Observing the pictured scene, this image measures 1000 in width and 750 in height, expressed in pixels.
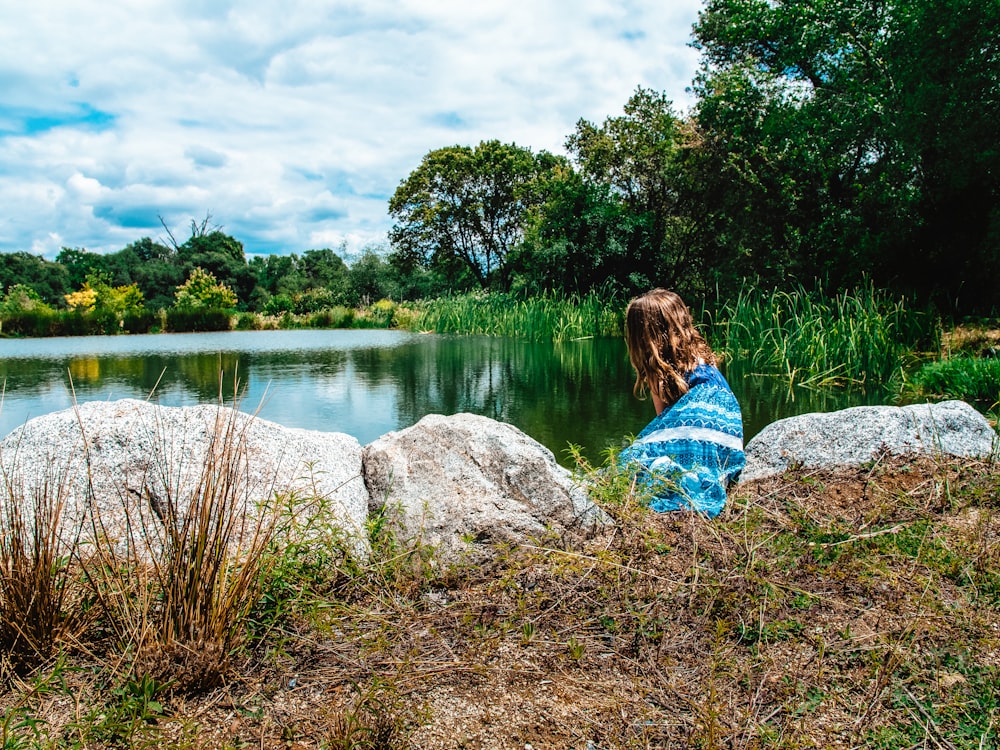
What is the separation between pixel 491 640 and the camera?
1809 mm

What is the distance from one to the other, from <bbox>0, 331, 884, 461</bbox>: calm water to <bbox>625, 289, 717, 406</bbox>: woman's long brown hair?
106 centimetres

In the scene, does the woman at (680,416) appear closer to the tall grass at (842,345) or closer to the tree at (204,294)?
the tall grass at (842,345)

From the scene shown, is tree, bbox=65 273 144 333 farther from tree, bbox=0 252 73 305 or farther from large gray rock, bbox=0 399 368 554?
large gray rock, bbox=0 399 368 554

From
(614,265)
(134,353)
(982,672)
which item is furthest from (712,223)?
(982,672)

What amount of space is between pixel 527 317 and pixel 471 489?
13.4 m

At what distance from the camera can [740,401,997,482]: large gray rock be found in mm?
3277

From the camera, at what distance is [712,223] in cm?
1867

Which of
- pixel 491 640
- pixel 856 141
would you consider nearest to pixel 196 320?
pixel 856 141

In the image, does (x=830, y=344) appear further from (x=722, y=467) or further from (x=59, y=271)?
(x=59, y=271)

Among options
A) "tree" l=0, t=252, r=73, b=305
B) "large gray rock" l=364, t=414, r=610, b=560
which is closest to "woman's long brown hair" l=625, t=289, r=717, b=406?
"large gray rock" l=364, t=414, r=610, b=560

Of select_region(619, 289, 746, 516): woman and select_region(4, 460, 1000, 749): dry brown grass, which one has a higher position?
select_region(619, 289, 746, 516): woman

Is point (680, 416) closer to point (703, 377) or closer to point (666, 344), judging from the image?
point (703, 377)

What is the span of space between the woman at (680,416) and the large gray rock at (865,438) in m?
0.40

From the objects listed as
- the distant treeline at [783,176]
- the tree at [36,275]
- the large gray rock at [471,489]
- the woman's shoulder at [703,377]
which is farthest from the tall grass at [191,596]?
the tree at [36,275]
